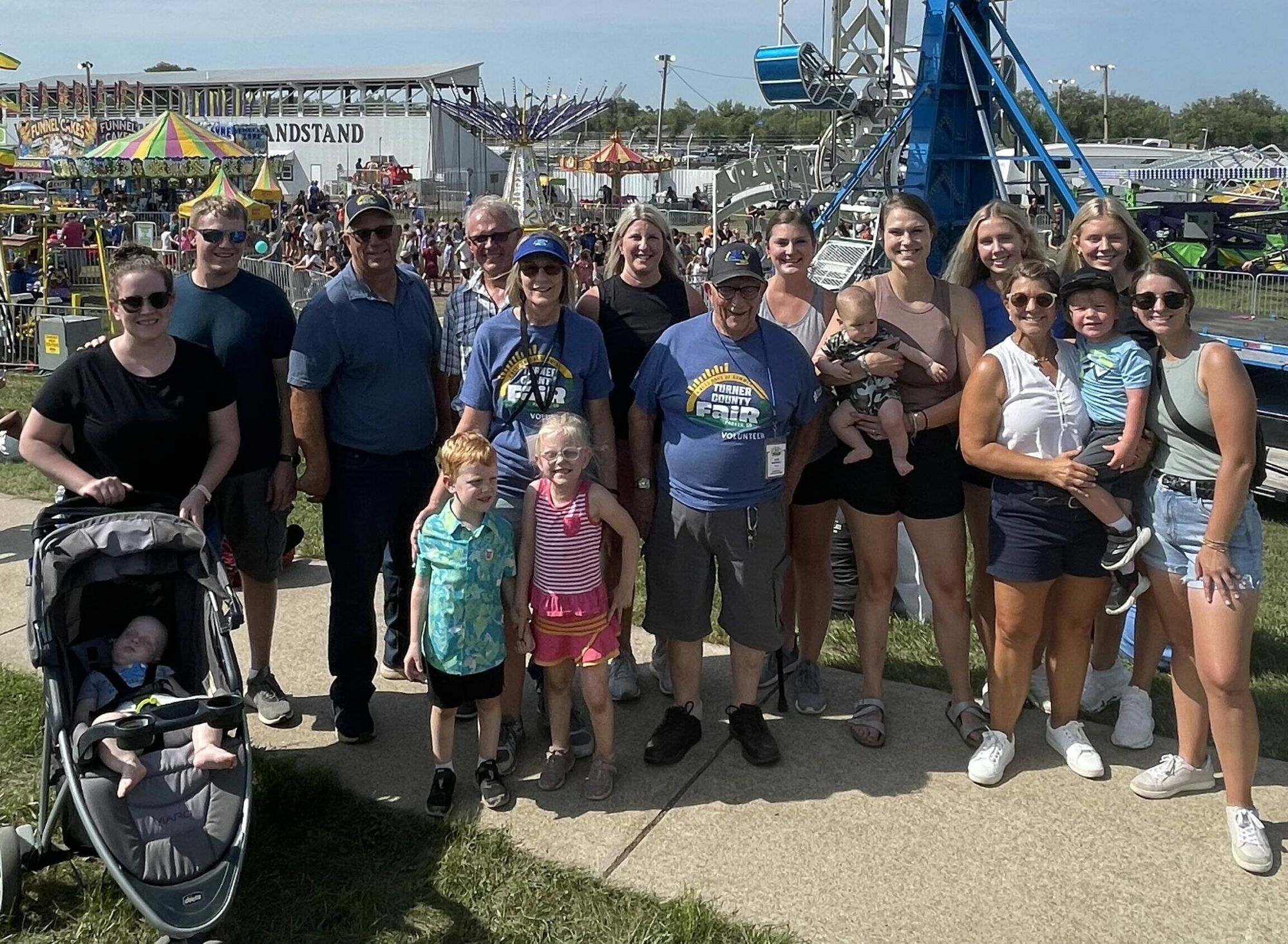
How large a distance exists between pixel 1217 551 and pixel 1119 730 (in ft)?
3.61

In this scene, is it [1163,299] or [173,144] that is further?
[173,144]

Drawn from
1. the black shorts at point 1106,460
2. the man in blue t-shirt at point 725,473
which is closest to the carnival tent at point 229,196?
the man in blue t-shirt at point 725,473

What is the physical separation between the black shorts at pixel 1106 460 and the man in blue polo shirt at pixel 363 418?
236 cm

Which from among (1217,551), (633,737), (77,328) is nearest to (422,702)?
(633,737)

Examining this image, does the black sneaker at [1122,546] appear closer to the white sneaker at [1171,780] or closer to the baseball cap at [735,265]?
the white sneaker at [1171,780]

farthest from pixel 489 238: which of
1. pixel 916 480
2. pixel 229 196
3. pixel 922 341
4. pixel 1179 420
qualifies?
pixel 229 196

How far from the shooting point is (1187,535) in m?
3.46

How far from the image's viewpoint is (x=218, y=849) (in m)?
2.94

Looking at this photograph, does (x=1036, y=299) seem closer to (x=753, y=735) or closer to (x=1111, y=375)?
(x=1111, y=375)

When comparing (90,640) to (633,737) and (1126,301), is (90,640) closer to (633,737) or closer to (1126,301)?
(633,737)

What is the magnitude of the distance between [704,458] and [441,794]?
147cm

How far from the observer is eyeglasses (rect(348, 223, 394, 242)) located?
12.9 feet

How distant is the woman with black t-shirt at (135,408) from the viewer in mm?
3500

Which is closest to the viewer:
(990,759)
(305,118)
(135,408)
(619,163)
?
(135,408)
